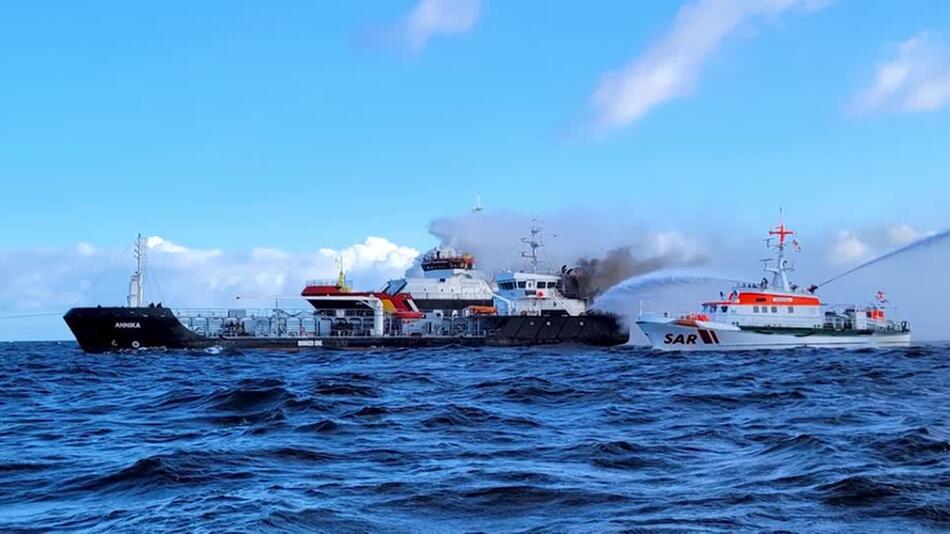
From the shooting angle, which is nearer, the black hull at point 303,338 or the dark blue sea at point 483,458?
the dark blue sea at point 483,458

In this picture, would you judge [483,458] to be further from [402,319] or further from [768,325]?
[402,319]

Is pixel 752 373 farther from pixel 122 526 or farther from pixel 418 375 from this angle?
pixel 122 526

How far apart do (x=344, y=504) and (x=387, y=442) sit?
4.85 metres

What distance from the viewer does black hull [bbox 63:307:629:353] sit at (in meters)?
59.0

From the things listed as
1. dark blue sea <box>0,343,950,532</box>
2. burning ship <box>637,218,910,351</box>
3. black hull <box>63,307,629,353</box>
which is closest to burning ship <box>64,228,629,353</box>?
black hull <box>63,307,629,353</box>

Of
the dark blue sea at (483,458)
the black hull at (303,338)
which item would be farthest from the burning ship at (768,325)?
the dark blue sea at (483,458)

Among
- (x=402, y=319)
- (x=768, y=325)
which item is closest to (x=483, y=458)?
(x=768, y=325)

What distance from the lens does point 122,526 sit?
9375mm

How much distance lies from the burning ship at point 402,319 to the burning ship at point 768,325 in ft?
47.0

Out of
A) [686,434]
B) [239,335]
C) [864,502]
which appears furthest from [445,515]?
[239,335]

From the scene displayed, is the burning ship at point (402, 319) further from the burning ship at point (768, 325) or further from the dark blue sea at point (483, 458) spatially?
the dark blue sea at point (483, 458)

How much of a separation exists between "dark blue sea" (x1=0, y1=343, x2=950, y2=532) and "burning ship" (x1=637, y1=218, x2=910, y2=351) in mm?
26962

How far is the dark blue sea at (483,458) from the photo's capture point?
9680mm

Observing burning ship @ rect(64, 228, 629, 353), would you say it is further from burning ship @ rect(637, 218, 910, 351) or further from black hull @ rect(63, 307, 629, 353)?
burning ship @ rect(637, 218, 910, 351)
